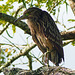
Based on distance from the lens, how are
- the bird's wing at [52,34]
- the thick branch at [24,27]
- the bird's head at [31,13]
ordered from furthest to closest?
the bird's head at [31,13]
the bird's wing at [52,34]
the thick branch at [24,27]

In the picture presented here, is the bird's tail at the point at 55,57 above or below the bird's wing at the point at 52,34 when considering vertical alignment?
below

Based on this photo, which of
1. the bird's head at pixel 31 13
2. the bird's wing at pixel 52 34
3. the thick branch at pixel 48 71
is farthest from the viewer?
the bird's head at pixel 31 13

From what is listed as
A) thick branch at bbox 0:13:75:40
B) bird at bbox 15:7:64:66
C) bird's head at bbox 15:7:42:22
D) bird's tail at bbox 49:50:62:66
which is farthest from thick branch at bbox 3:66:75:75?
bird's head at bbox 15:7:42:22

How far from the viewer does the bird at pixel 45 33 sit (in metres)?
4.21

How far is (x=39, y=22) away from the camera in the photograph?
170 inches

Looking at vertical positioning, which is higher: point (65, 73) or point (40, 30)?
point (40, 30)

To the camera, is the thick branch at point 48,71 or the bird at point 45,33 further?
the bird at point 45,33

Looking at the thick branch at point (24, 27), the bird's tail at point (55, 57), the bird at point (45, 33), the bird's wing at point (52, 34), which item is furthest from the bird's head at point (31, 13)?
the bird's tail at point (55, 57)

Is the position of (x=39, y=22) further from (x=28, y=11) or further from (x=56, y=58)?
(x=56, y=58)

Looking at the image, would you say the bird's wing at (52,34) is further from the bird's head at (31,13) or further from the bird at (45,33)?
the bird's head at (31,13)

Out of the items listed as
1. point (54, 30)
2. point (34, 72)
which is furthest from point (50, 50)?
point (34, 72)

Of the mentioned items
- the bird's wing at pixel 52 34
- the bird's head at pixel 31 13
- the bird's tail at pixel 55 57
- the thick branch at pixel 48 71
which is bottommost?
the bird's tail at pixel 55 57

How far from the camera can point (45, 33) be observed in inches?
163

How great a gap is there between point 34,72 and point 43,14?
2.25 m
